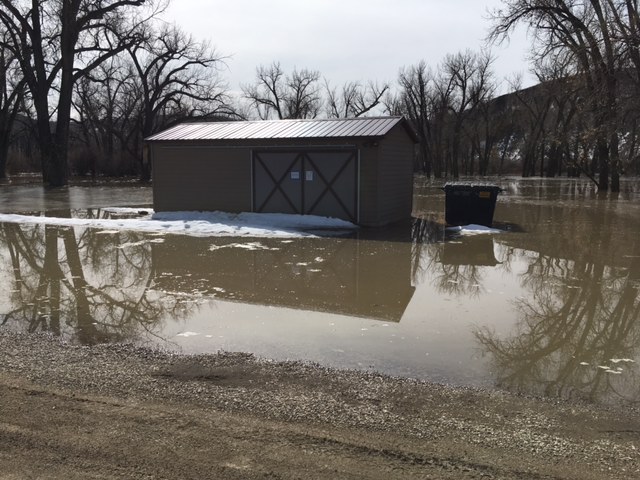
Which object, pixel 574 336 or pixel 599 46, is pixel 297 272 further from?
pixel 599 46

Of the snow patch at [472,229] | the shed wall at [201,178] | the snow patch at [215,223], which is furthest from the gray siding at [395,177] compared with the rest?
the shed wall at [201,178]

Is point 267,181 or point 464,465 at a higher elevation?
point 267,181

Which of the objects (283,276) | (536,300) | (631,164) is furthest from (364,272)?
(631,164)

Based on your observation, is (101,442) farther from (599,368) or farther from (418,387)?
(599,368)

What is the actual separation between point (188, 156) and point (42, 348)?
12.2 metres

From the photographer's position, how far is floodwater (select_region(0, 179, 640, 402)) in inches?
197

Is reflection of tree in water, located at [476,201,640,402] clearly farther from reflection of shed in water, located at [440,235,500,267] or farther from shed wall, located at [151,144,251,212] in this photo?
shed wall, located at [151,144,251,212]

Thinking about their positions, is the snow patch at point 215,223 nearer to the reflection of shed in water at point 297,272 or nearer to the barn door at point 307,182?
the barn door at point 307,182

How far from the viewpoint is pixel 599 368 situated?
4.79 metres

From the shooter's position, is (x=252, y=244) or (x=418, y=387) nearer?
(x=418, y=387)

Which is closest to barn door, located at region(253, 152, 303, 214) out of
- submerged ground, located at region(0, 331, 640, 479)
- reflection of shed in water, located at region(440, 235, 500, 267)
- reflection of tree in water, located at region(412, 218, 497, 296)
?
reflection of tree in water, located at region(412, 218, 497, 296)

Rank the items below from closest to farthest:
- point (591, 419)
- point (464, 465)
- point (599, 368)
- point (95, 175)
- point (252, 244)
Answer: point (464, 465) < point (591, 419) < point (599, 368) < point (252, 244) < point (95, 175)

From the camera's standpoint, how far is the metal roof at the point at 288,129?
14648 mm

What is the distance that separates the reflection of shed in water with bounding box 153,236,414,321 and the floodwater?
35mm
